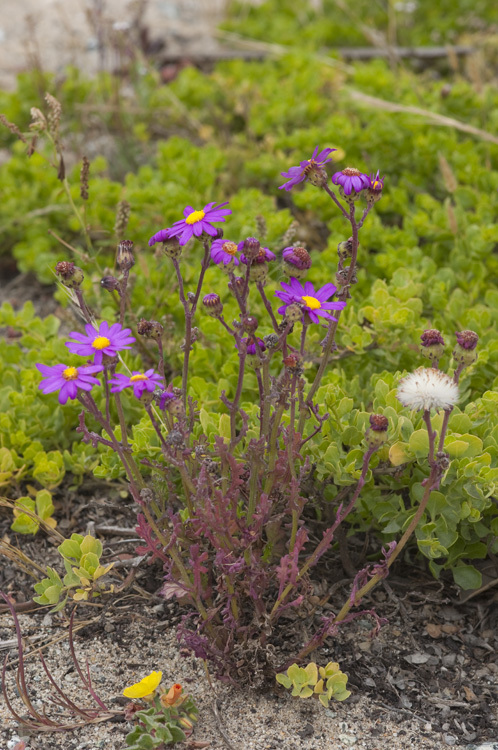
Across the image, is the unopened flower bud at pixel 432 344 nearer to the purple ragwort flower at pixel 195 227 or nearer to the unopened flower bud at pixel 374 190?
the unopened flower bud at pixel 374 190

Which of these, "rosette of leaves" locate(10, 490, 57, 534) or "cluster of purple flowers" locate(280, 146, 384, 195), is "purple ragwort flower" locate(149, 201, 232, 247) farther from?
"rosette of leaves" locate(10, 490, 57, 534)

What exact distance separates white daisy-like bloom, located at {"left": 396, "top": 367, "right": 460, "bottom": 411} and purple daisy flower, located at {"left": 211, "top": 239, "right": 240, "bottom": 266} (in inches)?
19.1

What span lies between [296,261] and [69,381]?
57 cm

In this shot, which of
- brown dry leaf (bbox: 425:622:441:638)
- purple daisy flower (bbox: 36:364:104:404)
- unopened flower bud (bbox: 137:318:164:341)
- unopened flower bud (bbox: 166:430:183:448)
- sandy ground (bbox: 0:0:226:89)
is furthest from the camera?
sandy ground (bbox: 0:0:226:89)

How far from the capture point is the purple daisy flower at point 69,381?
166cm

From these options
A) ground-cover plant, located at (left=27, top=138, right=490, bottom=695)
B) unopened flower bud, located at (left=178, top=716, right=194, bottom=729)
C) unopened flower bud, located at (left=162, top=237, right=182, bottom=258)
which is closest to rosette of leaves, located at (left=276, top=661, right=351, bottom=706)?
ground-cover plant, located at (left=27, top=138, right=490, bottom=695)

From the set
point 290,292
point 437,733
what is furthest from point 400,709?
point 290,292

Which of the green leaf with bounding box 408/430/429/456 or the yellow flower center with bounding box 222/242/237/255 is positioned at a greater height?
the yellow flower center with bounding box 222/242/237/255

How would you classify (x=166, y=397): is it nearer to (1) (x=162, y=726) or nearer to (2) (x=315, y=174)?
(2) (x=315, y=174)

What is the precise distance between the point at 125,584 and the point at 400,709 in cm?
84

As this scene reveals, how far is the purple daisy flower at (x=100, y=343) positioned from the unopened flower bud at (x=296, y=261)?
0.40 metres

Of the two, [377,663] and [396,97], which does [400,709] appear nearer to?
[377,663]

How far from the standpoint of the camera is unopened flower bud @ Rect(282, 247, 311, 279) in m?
1.82

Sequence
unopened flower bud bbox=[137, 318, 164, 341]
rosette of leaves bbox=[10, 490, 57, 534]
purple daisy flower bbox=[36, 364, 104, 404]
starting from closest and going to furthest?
purple daisy flower bbox=[36, 364, 104, 404] → unopened flower bud bbox=[137, 318, 164, 341] → rosette of leaves bbox=[10, 490, 57, 534]
